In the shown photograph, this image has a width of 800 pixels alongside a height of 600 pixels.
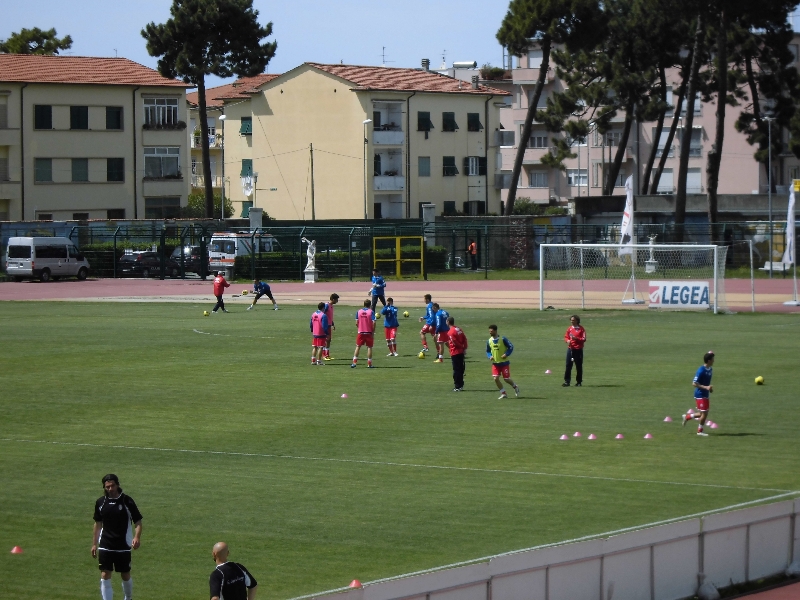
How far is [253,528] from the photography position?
13.8 metres

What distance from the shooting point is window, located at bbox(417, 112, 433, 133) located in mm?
85562

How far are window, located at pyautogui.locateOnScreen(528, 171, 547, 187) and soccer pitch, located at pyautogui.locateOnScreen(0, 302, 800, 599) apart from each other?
257 feet

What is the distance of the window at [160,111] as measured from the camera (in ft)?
261

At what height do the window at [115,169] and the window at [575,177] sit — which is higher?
the window at [575,177]

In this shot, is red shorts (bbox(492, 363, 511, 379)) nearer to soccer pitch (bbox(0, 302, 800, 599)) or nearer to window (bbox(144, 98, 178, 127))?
soccer pitch (bbox(0, 302, 800, 599))

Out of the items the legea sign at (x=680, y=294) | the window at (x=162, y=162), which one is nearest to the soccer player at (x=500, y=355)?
the legea sign at (x=680, y=294)

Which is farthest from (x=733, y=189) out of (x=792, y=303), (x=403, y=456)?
(x=403, y=456)

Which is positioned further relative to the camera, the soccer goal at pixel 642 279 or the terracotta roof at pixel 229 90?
the terracotta roof at pixel 229 90

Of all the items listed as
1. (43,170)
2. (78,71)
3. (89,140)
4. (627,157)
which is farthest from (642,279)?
(627,157)

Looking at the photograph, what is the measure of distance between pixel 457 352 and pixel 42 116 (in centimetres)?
5799

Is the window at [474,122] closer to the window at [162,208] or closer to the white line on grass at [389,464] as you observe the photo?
the window at [162,208]

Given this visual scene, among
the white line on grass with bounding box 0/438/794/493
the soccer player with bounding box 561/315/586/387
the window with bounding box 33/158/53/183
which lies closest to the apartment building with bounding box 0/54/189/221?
the window with bounding box 33/158/53/183

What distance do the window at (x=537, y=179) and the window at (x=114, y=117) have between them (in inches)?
1770

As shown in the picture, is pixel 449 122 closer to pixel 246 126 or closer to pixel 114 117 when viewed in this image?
pixel 246 126
